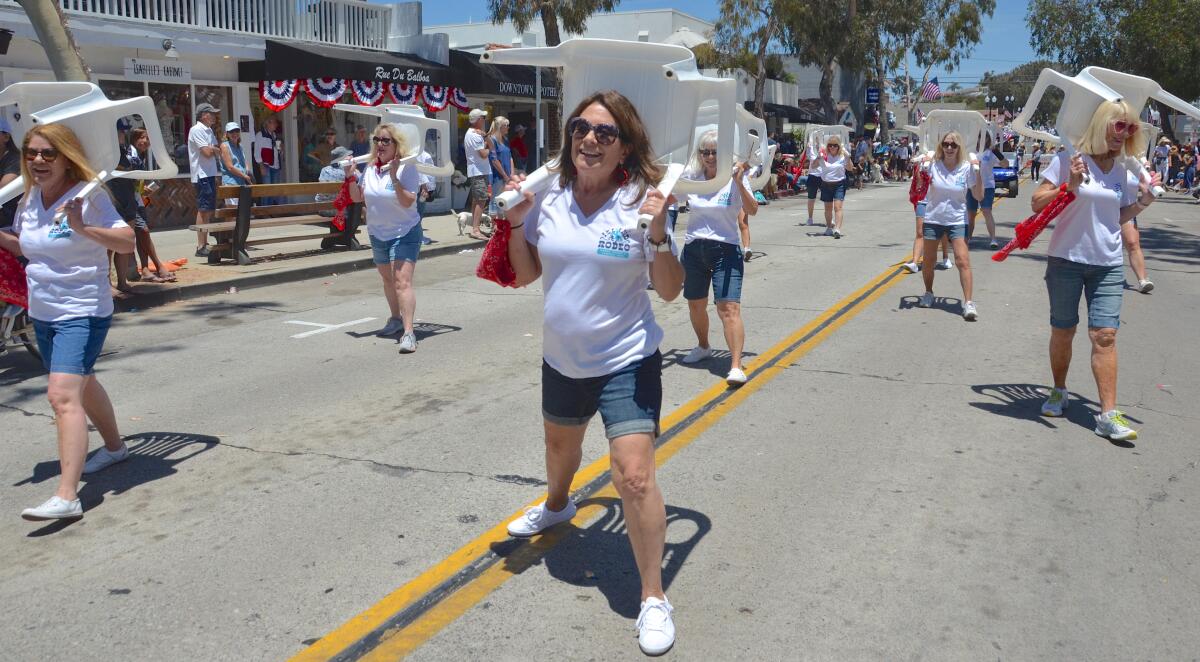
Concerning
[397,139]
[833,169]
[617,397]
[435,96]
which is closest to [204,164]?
[397,139]

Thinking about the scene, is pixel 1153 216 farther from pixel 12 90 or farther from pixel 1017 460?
pixel 12 90

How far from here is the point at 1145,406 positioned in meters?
7.01

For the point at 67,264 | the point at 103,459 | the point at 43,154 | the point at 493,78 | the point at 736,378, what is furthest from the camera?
the point at 493,78

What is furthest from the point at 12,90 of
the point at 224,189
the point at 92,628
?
the point at 224,189

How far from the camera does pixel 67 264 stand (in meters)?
4.88

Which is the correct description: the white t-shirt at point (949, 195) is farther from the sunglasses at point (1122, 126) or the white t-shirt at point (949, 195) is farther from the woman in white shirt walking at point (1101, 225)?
the sunglasses at point (1122, 126)

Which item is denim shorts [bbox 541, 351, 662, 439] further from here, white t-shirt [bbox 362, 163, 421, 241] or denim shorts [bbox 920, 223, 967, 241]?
denim shorts [bbox 920, 223, 967, 241]

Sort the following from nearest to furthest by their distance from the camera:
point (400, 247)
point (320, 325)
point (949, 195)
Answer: point (400, 247)
point (320, 325)
point (949, 195)

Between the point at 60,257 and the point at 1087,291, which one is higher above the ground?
the point at 60,257

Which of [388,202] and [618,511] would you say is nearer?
[618,511]

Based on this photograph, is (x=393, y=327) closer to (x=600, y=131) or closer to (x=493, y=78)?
(x=600, y=131)

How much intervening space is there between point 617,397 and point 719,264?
3.87 m

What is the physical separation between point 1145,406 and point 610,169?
17.0 feet

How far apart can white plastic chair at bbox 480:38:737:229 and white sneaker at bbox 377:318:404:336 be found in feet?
18.7
